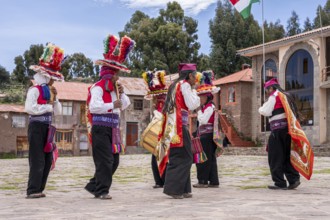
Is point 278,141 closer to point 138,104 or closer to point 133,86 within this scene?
point 138,104

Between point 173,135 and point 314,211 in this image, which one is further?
point 173,135

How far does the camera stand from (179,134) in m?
6.52

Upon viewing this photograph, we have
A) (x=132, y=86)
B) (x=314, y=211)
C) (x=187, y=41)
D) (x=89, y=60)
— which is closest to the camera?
(x=314, y=211)

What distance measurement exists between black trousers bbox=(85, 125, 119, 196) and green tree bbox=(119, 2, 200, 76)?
40225 millimetres

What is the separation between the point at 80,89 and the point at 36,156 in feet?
113

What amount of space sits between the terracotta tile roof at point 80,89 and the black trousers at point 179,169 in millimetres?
31930

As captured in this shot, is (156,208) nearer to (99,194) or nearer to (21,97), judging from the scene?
(99,194)

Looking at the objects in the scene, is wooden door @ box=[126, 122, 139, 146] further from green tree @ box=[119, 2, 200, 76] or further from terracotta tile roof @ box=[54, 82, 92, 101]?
green tree @ box=[119, 2, 200, 76]

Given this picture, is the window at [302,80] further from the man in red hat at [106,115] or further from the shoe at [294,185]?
the man in red hat at [106,115]

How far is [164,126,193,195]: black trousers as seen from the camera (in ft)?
20.9

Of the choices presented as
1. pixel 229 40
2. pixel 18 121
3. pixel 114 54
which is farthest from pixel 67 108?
pixel 114 54

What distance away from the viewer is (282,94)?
25.3 feet

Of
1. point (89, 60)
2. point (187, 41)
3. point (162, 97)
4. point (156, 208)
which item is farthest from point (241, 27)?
point (156, 208)

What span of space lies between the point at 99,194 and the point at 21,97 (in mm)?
37392
